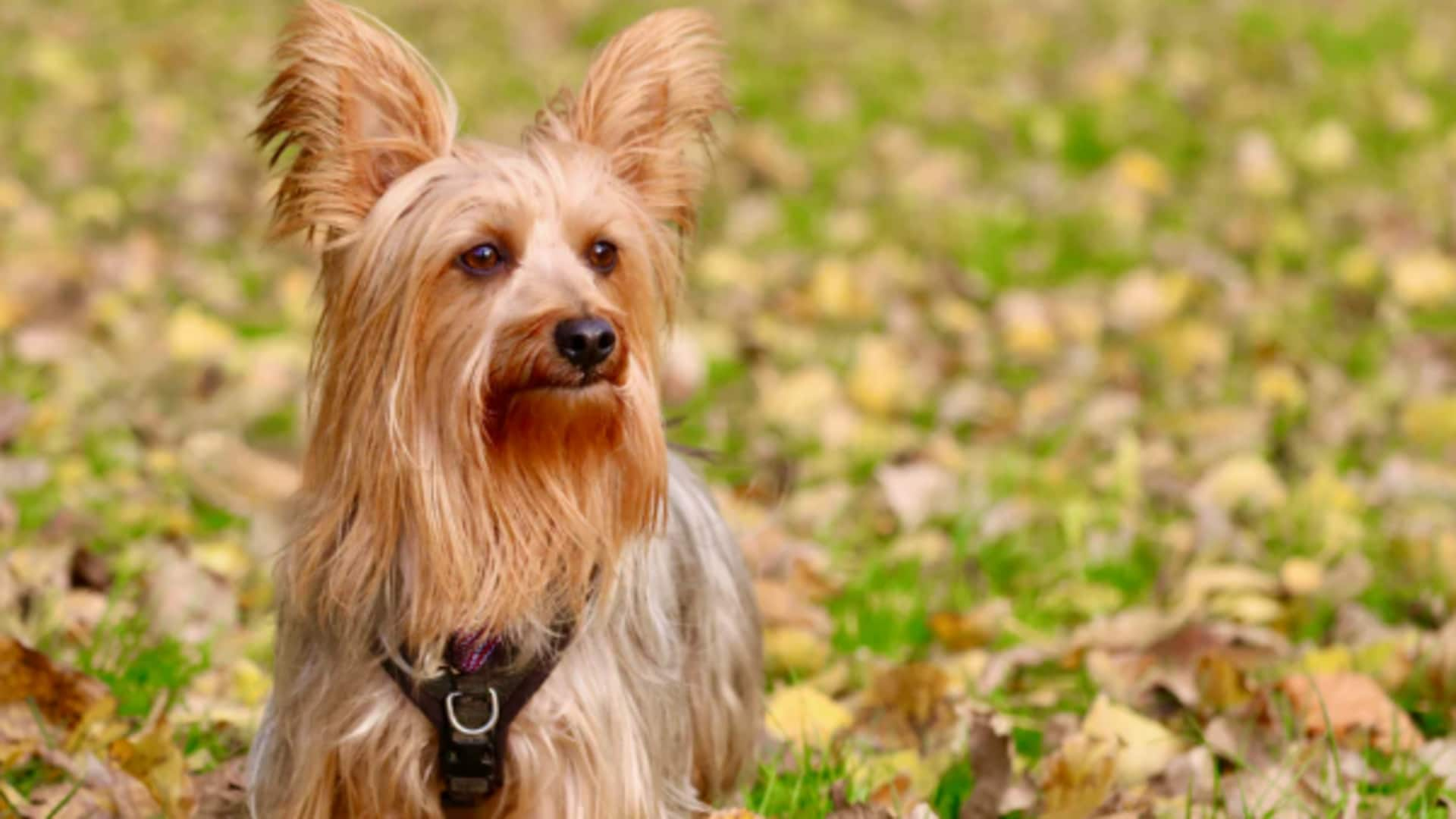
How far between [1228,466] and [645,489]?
3063 millimetres

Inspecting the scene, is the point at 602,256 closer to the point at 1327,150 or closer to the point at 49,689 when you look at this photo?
the point at 49,689

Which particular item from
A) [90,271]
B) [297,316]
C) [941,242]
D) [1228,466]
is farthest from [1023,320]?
[90,271]

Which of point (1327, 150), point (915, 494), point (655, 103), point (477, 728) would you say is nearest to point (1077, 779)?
point (477, 728)

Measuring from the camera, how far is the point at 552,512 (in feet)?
11.0

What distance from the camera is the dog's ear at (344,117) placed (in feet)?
10.6

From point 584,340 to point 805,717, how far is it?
1488 millimetres

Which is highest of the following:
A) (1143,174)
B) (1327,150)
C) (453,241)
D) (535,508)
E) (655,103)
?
(655,103)

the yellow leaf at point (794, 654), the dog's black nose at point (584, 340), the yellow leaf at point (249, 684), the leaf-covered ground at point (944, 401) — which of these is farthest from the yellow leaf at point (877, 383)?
the dog's black nose at point (584, 340)

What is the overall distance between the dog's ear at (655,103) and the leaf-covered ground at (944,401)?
0.63 meters

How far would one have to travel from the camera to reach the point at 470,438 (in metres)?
3.24

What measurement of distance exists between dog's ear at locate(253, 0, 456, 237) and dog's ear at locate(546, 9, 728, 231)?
30 centimetres

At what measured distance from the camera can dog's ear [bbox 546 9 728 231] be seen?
3.51 m

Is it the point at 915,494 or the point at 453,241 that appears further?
the point at 915,494

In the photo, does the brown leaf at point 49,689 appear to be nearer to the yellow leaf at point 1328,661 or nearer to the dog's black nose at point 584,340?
the dog's black nose at point 584,340
